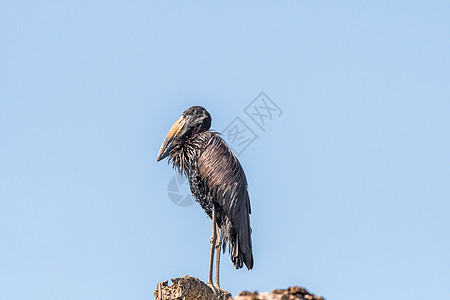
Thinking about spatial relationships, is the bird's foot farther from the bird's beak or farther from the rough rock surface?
the bird's beak

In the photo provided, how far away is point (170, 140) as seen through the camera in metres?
15.8

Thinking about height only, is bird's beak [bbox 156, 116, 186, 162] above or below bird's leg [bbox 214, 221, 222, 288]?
above

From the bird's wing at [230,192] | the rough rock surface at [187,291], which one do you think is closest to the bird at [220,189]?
the bird's wing at [230,192]

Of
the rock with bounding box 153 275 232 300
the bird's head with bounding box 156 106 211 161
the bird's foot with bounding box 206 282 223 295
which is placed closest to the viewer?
the rock with bounding box 153 275 232 300

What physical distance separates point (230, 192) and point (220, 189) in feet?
0.64

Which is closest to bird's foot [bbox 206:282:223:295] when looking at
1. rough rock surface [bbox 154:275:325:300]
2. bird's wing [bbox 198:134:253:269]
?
rough rock surface [bbox 154:275:325:300]

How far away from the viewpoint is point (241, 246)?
50.0ft

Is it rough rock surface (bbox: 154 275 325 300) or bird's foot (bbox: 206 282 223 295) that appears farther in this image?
bird's foot (bbox: 206 282 223 295)

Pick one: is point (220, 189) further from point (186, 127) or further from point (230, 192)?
point (186, 127)

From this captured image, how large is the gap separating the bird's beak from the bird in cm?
20

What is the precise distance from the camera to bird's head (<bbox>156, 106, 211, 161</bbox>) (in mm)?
15781

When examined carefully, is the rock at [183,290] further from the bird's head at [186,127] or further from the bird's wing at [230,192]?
the bird's head at [186,127]

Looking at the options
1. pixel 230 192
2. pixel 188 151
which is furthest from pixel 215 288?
pixel 188 151

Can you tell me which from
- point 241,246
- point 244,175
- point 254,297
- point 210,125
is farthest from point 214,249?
point 254,297
